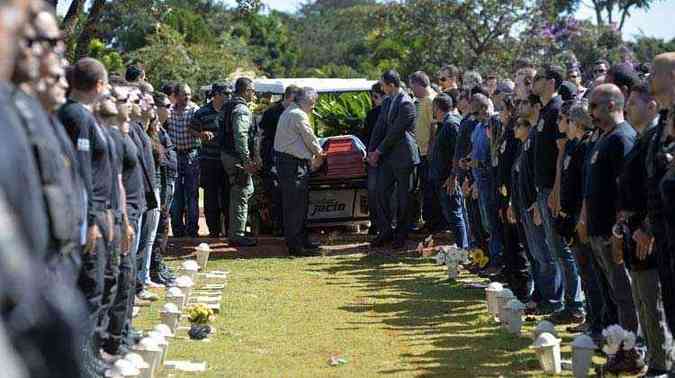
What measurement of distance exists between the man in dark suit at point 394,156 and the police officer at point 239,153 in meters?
1.69

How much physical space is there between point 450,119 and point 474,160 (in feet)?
5.72

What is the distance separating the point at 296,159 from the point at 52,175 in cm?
1336

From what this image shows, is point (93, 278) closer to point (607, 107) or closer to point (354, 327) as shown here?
point (607, 107)

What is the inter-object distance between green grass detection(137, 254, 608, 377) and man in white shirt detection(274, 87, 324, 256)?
96 centimetres

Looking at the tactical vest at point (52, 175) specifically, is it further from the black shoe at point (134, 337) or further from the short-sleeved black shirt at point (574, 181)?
the short-sleeved black shirt at point (574, 181)

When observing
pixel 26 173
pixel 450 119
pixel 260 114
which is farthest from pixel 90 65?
pixel 260 114

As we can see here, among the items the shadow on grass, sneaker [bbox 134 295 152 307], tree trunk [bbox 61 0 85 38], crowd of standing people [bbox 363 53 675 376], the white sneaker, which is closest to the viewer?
crowd of standing people [bbox 363 53 675 376]

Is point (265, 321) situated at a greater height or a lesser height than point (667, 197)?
lesser

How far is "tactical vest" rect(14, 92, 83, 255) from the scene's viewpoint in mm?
4504

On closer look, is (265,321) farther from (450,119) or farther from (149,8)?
(149,8)

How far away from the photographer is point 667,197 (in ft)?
24.5

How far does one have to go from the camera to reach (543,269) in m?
12.6

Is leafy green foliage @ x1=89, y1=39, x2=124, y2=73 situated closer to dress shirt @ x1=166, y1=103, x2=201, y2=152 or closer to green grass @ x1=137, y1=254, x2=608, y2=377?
dress shirt @ x1=166, y1=103, x2=201, y2=152

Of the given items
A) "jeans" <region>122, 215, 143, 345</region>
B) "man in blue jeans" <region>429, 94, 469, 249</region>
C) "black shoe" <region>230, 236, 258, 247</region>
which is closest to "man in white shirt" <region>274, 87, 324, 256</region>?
"black shoe" <region>230, 236, 258, 247</region>
